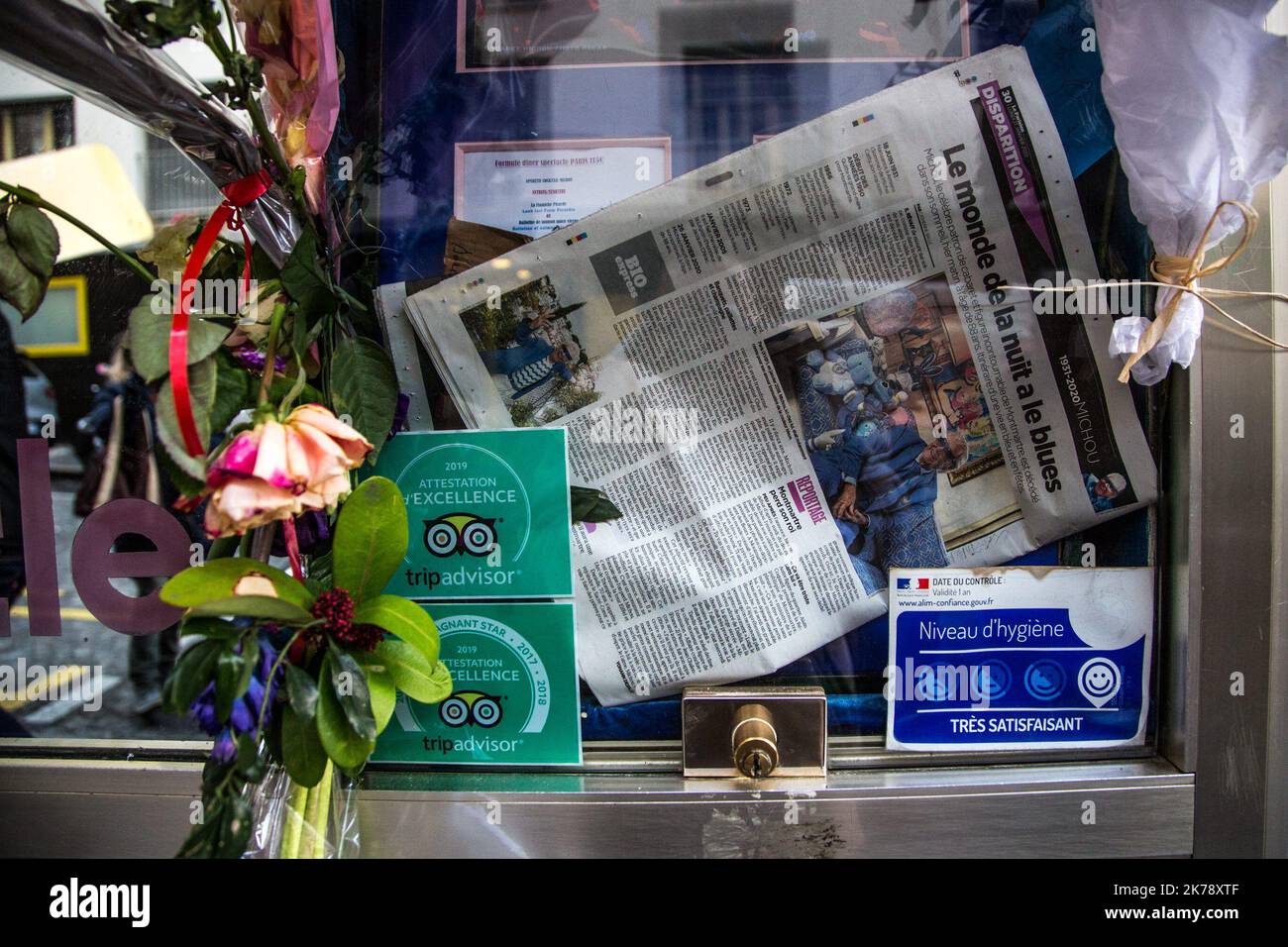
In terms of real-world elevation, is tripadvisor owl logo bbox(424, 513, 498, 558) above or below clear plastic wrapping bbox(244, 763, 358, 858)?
above

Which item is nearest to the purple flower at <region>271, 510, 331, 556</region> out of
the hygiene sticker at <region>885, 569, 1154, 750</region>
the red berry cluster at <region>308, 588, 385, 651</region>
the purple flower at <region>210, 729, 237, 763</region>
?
the red berry cluster at <region>308, 588, 385, 651</region>

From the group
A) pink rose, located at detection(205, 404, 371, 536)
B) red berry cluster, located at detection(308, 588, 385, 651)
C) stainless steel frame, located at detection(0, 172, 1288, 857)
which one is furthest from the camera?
stainless steel frame, located at detection(0, 172, 1288, 857)

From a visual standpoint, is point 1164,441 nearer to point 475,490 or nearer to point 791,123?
point 791,123

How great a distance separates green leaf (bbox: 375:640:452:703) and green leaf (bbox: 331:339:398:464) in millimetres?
194

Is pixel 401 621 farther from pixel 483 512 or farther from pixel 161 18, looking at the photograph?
pixel 161 18

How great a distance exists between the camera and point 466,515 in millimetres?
894

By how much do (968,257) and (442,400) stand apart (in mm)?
605

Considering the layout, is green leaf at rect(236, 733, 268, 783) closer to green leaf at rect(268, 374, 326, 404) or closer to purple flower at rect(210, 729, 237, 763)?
purple flower at rect(210, 729, 237, 763)

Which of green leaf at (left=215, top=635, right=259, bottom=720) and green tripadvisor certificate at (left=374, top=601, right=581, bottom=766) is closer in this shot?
green leaf at (left=215, top=635, right=259, bottom=720)

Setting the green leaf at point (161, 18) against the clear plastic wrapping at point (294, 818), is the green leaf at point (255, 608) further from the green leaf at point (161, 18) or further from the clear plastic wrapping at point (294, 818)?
the green leaf at point (161, 18)

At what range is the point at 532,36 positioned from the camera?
0.89 metres

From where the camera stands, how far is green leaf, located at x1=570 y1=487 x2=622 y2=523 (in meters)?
0.90

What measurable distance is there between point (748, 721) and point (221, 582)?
0.55m

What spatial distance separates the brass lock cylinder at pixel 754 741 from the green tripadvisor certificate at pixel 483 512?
0.80 feet
